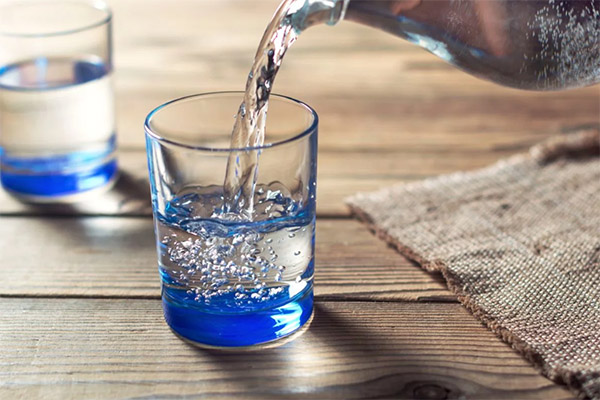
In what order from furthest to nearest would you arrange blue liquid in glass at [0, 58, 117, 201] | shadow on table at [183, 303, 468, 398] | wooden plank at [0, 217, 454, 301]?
1. blue liquid in glass at [0, 58, 117, 201]
2. wooden plank at [0, 217, 454, 301]
3. shadow on table at [183, 303, 468, 398]

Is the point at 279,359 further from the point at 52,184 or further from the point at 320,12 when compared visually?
the point at 52,184

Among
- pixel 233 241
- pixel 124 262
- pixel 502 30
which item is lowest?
pixel 124 262

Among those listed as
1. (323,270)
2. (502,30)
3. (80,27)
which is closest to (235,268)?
(323,270)

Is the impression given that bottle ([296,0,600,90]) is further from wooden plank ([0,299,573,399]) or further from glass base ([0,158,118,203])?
glass base ([0,158,118,203])

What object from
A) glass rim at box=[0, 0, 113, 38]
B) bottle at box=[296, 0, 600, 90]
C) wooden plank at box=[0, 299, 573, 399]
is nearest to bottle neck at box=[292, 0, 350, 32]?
bottle at box=[296, 0, 600, 90]

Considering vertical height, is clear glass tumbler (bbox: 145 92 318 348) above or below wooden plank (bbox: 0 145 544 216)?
above

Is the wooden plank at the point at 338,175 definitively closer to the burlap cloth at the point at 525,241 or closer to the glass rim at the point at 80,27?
the burlap cloth at the point at 525,241

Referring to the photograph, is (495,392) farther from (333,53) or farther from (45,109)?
(333,53)
